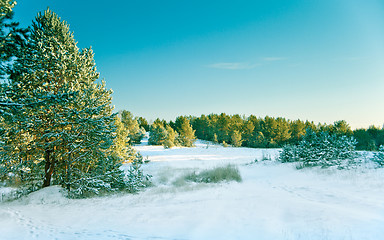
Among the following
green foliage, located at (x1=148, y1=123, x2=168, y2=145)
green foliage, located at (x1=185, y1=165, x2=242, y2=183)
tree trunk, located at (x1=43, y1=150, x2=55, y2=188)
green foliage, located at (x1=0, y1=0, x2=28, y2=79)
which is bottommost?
green foliage, located at (x1=185, y1=165, x2=242, y2=183)

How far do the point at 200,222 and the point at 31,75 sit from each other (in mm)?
9550

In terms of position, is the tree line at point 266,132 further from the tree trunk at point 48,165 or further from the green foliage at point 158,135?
the tree trunk at point 48,165

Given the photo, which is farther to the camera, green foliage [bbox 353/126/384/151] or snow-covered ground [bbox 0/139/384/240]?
green foliage [bbox 353/126/384/151]

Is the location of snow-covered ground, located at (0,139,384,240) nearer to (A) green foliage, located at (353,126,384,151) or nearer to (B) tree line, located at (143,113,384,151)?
(B) tree line, located at (143,113,384,151)

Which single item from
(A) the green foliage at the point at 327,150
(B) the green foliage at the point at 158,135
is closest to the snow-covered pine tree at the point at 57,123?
(A) the green foliage at the point at 327,150

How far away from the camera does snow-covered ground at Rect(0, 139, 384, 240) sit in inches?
183

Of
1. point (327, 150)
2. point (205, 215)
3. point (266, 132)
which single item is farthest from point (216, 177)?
point (266, 132)

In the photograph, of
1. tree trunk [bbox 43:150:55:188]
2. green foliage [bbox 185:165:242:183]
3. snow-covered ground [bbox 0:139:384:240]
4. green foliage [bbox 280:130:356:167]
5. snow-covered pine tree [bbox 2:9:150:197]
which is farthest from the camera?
green foliage [bbox 280:130:356:167]

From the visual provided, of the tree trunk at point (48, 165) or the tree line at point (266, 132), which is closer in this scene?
the tree trunk at point (48, 165)

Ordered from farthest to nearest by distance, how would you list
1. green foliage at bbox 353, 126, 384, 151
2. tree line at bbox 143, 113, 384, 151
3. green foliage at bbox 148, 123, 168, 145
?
tree line at bbox 143, 113, 384, 151 → green foliage at bbox 353, 126, 384, 151 → green foliage at bbox 148, 123, 168, 145

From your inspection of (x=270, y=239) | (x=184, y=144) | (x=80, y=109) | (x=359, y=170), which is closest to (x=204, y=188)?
(x=270, y=239)

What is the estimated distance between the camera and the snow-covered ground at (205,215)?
15.3ft

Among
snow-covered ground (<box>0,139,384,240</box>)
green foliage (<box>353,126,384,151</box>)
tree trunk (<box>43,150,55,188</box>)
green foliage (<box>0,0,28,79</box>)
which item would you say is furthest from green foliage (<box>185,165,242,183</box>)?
green foliage (<box>353,126,384,151</box>)

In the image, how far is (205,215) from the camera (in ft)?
19.4
